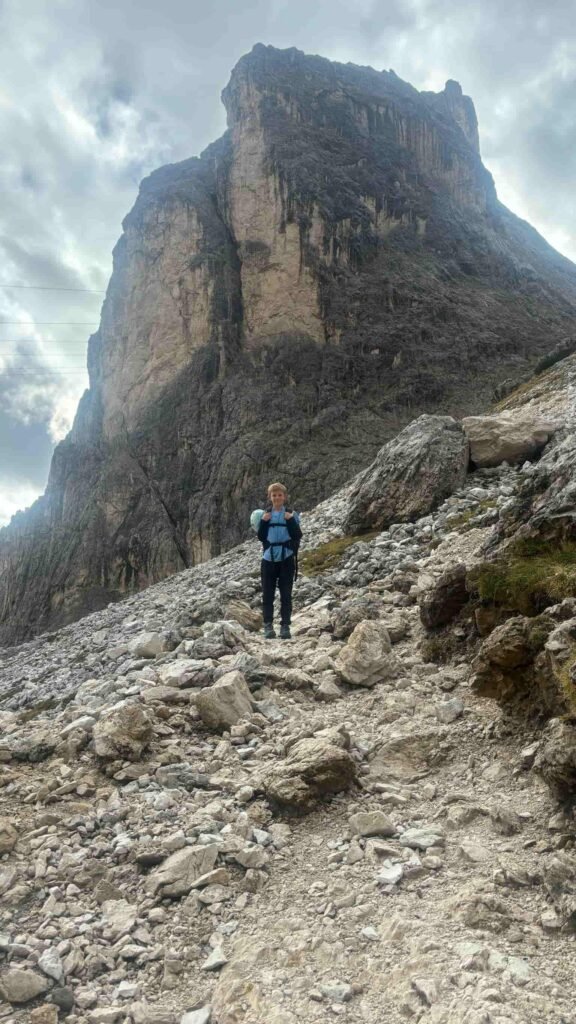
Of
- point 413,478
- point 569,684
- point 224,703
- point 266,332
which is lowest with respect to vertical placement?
point 224,703

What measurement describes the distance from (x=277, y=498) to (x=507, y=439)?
1035 centimetres

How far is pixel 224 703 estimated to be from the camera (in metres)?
6.98

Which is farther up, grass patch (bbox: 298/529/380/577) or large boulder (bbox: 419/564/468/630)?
grass patch (bbox: 298/529/380/577)

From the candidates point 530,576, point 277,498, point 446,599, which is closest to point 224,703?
point 446,599

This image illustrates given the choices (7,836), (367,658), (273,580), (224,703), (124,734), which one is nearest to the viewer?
(7,836)

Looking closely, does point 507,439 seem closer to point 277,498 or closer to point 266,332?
point 277,498

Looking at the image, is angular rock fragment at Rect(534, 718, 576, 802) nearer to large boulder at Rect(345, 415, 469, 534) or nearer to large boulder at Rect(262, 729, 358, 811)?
large boulder at Rect(262, 729, 358, 811)

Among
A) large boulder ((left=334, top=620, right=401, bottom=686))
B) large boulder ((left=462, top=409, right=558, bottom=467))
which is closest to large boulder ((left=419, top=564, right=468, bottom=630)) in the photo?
large boulder ((left=334, top=620, right=401, bottom=686))

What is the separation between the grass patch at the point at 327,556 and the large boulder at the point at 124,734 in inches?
310

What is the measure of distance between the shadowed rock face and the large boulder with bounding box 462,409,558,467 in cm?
4734

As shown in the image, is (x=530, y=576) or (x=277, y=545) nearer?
(x=530, y=576)

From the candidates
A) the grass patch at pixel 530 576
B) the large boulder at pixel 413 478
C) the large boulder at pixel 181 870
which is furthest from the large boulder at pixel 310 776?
the large boulder at pixel 413 478

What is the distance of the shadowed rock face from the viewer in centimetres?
7744

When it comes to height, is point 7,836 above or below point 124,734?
below
